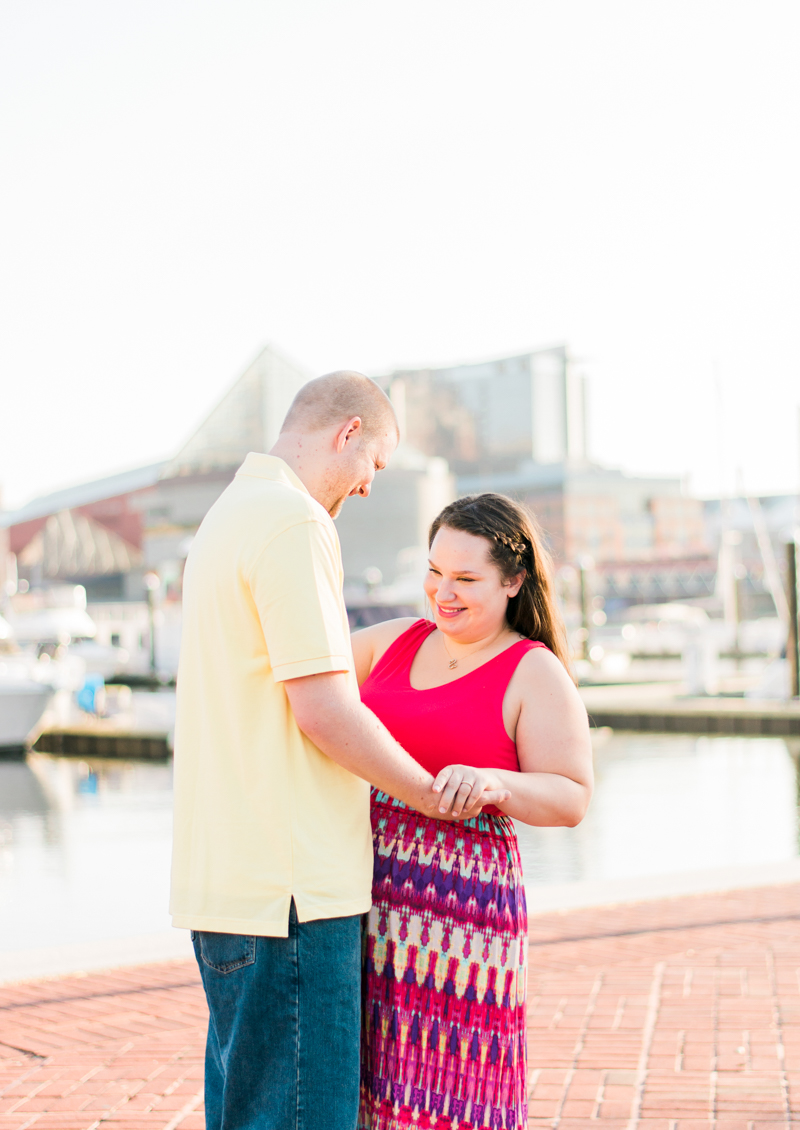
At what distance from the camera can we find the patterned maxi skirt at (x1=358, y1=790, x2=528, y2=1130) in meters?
1.83

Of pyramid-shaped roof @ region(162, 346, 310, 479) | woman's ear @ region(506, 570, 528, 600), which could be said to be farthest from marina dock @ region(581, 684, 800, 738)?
pyramid-shaped roof @ region(162, 346, 310, 479)

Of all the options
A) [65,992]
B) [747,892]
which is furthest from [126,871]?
[747,892]

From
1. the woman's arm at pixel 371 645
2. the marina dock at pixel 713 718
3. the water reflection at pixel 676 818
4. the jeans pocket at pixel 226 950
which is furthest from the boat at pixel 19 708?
the jeans pocket at pixel 226 950

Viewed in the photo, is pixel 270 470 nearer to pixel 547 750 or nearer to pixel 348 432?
pixel 348 432

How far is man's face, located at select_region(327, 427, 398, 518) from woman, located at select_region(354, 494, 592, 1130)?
0.24 metres

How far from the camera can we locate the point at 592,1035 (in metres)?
3.44

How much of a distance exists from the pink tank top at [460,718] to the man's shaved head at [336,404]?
17.4 inches

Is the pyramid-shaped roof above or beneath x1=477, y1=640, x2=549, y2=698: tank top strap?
above

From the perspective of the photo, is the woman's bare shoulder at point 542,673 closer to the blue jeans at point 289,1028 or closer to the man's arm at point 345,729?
the man's arm at point 345,729

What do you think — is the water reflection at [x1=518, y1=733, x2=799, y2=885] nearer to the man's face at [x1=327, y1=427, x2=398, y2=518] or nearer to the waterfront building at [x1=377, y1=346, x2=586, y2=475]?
the man's face at [x1=327, y1=427, x2=398, y2=518]

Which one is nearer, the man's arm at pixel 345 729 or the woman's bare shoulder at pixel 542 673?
the man's arm at pixel 345 729

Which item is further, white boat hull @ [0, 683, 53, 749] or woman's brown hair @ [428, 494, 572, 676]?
white boat hull @ [0, 683, 53, 749]

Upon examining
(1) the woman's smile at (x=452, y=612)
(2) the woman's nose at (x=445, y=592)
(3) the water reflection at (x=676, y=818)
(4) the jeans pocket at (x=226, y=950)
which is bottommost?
(3) the water reflection at (x=676, y=818)

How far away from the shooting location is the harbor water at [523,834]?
6.00 metres
